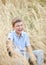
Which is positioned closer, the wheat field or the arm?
the arm

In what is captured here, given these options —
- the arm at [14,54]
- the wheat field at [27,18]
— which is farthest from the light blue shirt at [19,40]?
the wheat field at [27,18]

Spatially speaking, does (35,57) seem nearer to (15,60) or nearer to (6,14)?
(15,60)

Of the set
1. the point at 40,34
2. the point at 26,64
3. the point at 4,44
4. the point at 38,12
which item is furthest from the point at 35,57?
the point at 38,12

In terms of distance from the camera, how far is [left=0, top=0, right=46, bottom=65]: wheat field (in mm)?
6859

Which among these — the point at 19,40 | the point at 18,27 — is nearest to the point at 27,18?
the point at 19,40

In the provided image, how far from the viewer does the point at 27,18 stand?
26.7 feet

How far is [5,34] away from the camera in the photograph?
6.74 metres

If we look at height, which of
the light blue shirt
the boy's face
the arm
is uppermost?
the boy's face

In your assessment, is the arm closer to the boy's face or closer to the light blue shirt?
the light blue shirt

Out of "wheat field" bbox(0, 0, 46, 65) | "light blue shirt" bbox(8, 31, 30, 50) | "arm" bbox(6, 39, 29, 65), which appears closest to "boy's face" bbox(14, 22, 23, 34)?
"light blue shirt" bbox(8, 31, 30, 50)

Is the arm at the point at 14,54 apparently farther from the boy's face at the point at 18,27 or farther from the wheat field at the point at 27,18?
the boy's face at the point at 18,27

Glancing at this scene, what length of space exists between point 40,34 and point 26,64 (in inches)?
65.8

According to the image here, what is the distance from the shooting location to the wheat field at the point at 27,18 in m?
6.86

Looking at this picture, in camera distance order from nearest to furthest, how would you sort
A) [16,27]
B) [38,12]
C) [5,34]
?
[16,27], [5,34], [38,12]
